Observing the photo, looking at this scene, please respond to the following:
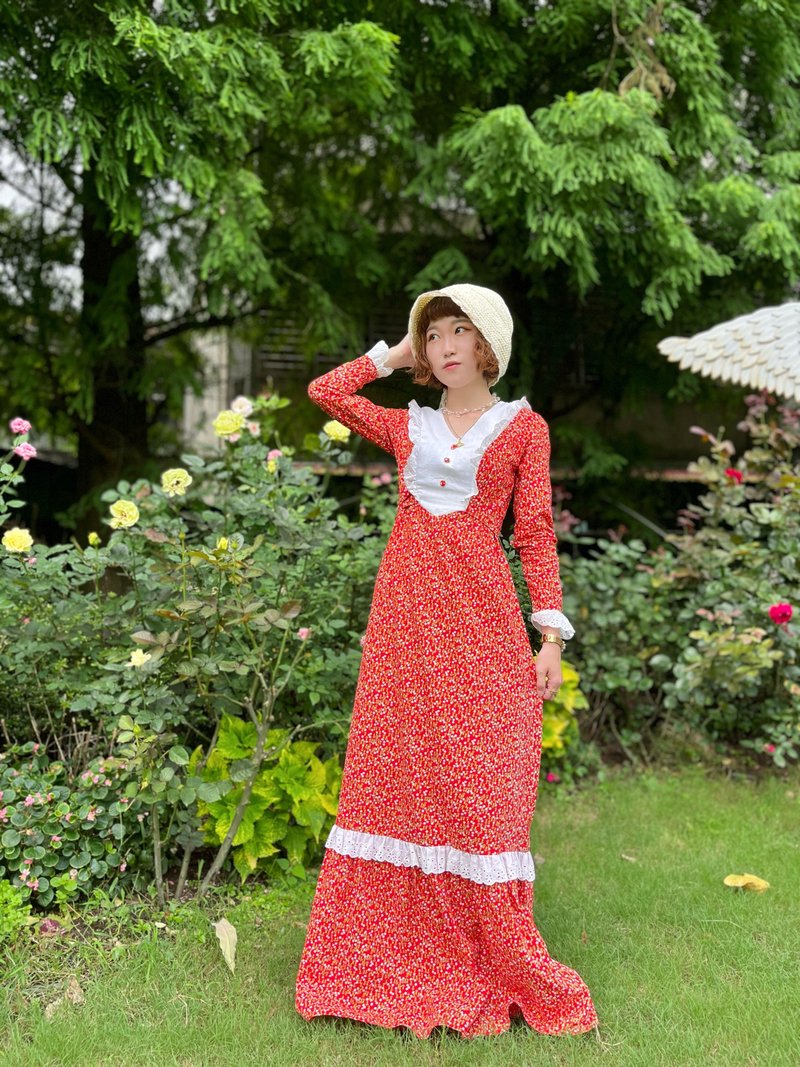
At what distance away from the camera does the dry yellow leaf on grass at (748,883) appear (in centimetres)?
314

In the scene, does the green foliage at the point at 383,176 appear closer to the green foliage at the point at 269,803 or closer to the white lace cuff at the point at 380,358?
the white lace cuff at the point at 380,358

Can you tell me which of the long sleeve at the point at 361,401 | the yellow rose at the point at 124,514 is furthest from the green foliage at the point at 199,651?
the long sleeve at the point at 361,401

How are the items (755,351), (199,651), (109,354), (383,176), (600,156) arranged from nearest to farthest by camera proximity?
(199,651) → (755,351) → (600,156) → (109,354) → (383,176)

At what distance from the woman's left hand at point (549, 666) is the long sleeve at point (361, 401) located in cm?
64

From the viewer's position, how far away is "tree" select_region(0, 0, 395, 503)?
4152 millimetres

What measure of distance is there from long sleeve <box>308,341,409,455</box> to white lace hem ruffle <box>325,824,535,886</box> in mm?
966

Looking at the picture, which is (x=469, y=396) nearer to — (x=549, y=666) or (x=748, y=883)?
(x=549, y=666)

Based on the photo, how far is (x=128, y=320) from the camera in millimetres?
5883

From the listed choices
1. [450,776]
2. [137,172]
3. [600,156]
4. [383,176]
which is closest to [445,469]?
[450,776]

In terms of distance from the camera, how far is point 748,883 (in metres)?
3.16

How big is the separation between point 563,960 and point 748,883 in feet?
2.54

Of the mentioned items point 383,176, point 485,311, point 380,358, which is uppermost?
point 383,176

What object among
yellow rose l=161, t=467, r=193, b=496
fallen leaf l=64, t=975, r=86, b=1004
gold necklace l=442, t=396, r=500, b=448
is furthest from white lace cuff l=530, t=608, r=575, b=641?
fallen leaf l=64, t=975, r=86, b=1004

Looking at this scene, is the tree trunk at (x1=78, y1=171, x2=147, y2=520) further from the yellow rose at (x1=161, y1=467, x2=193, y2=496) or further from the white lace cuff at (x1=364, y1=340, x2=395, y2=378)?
the white lace cuff at (x1=364, y1=340, x2=395, y2=378)
